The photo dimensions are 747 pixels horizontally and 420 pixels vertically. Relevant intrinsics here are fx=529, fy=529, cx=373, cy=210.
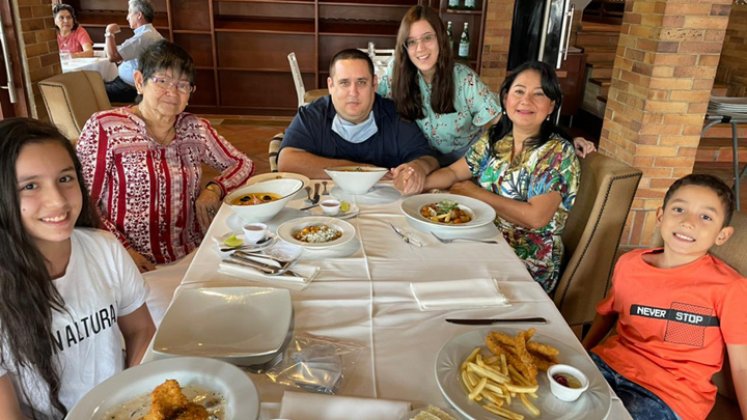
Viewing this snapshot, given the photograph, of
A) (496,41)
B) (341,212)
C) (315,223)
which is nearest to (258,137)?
(496,41)

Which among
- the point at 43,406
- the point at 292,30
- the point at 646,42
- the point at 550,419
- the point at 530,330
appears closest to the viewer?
the point at 550,419

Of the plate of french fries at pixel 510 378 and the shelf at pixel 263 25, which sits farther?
the shelf at pixel 263 25

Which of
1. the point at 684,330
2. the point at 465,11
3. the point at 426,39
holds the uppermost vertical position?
the point at 465,11

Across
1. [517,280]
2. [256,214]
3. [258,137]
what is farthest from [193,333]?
[258,137]

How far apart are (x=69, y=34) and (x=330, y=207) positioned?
14.9 ft

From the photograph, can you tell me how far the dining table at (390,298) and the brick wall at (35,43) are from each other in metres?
2.17

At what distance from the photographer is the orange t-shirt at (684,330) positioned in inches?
50.4

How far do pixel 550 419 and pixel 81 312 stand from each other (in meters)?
0.97

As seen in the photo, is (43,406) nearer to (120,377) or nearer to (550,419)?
(120,377)

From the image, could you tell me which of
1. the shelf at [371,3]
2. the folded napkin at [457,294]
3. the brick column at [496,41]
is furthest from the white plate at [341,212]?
the shelf at [371,3]

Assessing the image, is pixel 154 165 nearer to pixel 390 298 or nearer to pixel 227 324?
pixel 227 324

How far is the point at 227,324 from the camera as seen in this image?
1077 mm

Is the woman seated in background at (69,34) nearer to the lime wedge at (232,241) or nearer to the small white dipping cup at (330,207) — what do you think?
the small white dipping cup at (330,207)

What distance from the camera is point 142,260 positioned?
1.78 metres
